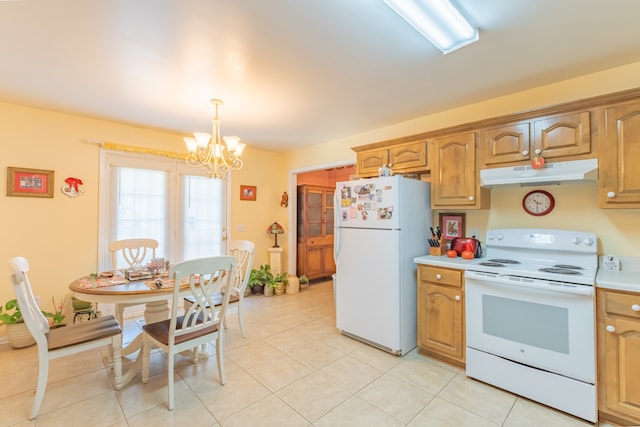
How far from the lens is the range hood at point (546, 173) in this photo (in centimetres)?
201

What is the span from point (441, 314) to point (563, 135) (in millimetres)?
1710


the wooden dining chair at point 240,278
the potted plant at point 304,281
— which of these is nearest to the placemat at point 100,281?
the wooden dining chair at point 240,278

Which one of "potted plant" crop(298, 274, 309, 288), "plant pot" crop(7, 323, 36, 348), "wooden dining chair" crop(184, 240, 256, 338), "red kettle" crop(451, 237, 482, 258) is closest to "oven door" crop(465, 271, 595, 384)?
"red kettle" crop(451, 237, 482, 258)

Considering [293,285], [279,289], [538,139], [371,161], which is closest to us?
[538,139]

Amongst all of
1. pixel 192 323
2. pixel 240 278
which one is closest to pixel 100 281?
pixel 192 323

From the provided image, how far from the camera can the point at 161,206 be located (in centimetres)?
393

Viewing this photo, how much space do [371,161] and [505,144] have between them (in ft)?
4.47

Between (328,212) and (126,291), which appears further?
(328,212)

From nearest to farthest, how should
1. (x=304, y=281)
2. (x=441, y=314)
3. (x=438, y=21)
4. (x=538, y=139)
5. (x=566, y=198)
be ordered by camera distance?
(x=438, y=21)
(x=538, y=139)
(x=566, y=198)
(x=441, y=314)
(x=304, y=281)

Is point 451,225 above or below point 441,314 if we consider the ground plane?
above

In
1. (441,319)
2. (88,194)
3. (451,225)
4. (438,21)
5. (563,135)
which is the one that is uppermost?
(438,21)

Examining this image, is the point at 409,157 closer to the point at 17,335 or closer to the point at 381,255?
the point at 381,255

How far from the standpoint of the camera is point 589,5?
1552mm

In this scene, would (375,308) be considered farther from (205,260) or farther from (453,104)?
(453,104)
